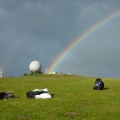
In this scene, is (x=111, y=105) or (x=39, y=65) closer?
(x=111, y=105)

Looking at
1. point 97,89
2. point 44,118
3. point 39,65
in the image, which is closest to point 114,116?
point 44,118

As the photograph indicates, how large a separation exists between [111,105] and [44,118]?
7704 mm

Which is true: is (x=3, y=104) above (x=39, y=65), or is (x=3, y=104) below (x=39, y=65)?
Result: below

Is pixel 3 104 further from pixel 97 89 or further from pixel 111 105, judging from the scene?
pixel 97 89

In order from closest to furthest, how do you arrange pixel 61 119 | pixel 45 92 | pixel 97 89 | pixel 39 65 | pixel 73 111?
pixel 61 119 < pixel 73 111 < pixel 45 92 < pixel 97 89 < pixel 39 65

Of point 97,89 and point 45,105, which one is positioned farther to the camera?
point 97,89

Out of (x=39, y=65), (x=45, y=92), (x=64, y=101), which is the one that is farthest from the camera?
(x=39, y=65)

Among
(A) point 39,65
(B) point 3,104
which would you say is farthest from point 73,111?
(A) point 39,65

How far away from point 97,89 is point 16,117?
19130 millimetres

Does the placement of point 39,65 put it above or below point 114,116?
above

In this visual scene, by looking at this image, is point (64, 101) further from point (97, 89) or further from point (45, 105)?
point (97, 89)

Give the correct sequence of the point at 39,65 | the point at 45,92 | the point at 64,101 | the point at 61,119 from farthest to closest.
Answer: the point at 39,65, the point at 45,92, the point at 64,101, the point at 61,119

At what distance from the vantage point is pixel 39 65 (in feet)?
349

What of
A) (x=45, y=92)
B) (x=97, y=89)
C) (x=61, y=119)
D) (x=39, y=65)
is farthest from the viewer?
(x=39, y=65)
